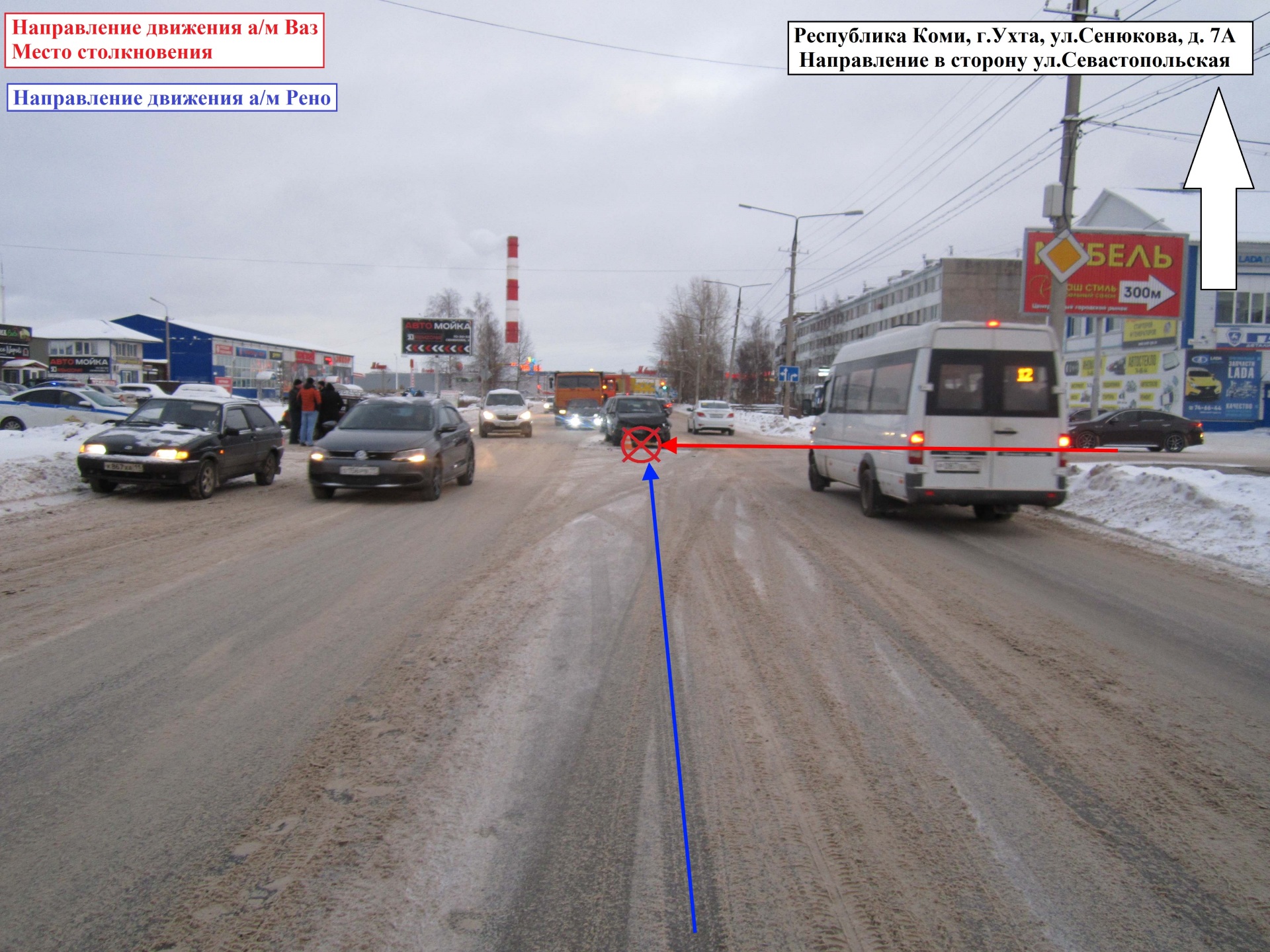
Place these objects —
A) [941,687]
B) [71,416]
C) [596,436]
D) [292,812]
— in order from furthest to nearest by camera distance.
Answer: [596,436] → [71,416] → [941,687] → [292,812]

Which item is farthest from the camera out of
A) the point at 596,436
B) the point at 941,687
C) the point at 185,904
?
the point at 596,436

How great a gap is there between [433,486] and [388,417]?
172 cm

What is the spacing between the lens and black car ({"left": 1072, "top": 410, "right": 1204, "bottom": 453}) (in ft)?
89.1

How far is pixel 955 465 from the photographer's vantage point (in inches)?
402

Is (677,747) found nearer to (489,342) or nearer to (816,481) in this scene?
(816,481)

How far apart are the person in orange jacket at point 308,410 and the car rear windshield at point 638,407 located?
29.6ft

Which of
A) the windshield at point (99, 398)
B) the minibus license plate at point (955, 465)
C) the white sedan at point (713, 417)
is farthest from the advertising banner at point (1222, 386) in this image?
the windshield at point (99, 398)

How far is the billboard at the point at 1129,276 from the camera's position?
29.5 metres

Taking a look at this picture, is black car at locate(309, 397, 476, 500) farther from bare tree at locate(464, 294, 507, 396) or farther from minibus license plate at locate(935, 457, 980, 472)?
bare tree at locate(464, 294, 507, 396)

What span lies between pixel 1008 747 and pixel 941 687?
31.2 inches

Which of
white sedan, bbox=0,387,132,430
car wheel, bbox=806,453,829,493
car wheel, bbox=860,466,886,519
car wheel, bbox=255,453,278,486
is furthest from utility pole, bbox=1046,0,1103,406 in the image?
white sedan, bbox=0,387,132,430

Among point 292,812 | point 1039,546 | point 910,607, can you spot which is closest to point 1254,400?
point 1039,546

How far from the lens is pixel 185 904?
2.66 meters

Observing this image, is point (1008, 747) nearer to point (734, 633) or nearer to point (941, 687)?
point (941, 687)
